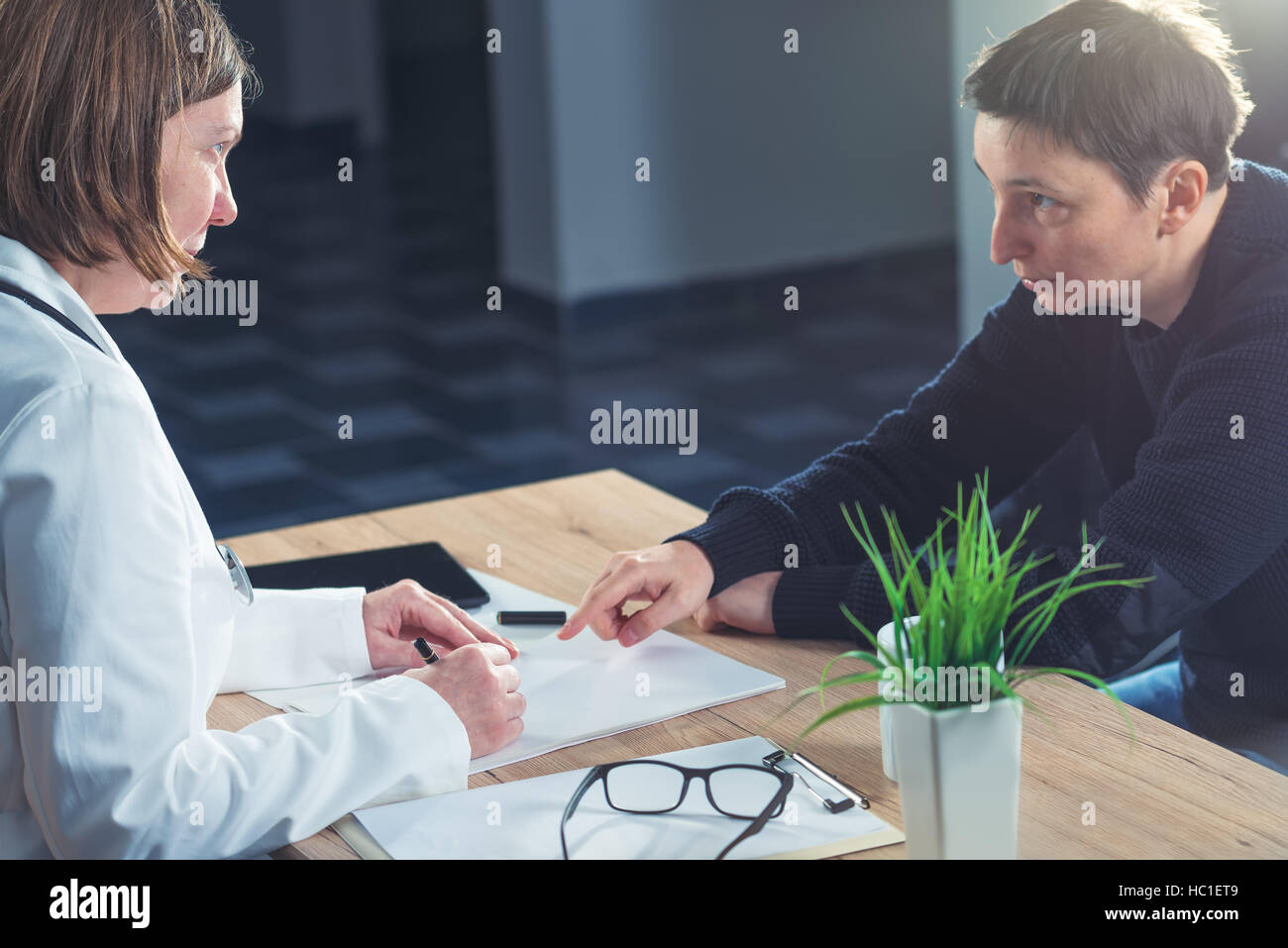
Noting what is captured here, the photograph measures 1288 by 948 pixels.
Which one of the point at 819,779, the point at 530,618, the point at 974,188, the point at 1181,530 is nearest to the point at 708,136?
the point at 974,188

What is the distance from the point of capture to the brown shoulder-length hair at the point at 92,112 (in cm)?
119

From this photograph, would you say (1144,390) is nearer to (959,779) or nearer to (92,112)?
(959,779)

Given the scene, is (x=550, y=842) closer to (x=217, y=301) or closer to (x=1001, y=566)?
(x=1001, y=566)

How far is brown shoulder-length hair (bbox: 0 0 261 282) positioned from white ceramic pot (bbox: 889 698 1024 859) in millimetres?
749

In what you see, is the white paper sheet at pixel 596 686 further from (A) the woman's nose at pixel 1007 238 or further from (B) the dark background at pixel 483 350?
Result: (B) the dark background at pixel 483 350

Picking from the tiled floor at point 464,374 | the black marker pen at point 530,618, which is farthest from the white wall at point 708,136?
the black marker pen at point 530,618

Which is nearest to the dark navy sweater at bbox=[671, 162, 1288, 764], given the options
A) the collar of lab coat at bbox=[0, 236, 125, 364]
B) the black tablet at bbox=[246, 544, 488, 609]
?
the black tablet at bbox=[246, 544, 488, 609]

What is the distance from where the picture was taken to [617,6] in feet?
19.9

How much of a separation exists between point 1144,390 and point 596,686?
0.77 meters

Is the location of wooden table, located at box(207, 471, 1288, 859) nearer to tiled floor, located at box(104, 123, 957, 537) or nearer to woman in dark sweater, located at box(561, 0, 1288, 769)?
woman in dark sweater, located at box(561, 0, 1288, 769)

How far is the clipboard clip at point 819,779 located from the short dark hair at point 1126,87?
69cm

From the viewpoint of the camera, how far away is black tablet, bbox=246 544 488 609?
1.69 m
